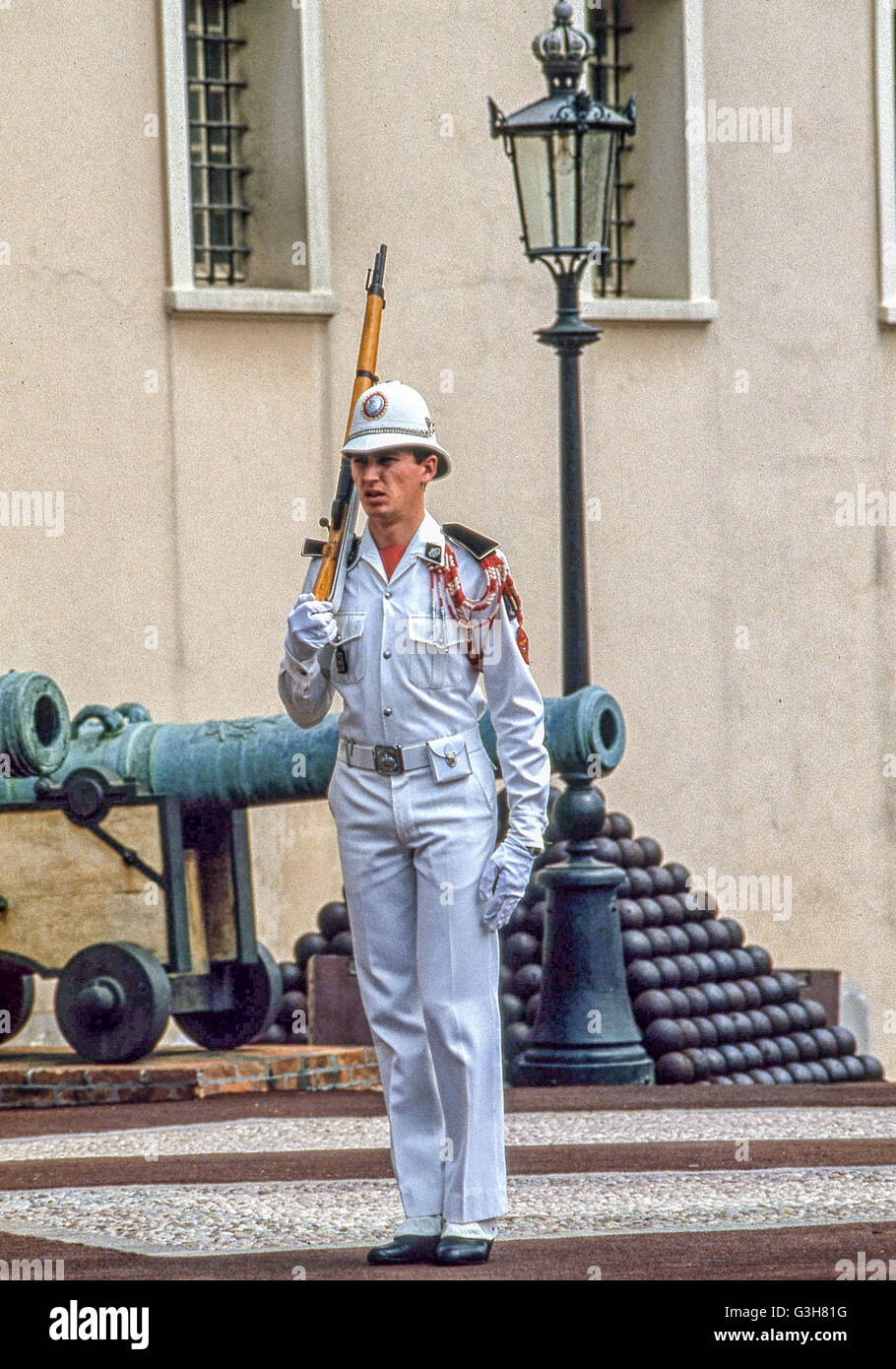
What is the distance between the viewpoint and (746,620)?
60.6 feet

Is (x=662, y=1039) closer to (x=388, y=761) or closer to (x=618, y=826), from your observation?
(x=618, y=826)

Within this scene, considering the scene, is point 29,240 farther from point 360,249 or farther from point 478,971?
point 478,971

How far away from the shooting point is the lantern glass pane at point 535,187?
511 inches

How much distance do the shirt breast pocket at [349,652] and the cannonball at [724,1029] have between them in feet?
25.8

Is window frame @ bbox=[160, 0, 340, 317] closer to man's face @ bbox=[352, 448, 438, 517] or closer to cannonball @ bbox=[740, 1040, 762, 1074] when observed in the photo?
cannonball @ bbox=[740, 1040, 762, 1074]

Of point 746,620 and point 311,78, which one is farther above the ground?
point 311,78

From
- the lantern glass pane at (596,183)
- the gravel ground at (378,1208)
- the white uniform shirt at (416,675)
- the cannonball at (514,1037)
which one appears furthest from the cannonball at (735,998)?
the white uniform shirt at (416,675)

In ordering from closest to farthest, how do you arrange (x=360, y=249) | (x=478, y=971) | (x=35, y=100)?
(x=478, y=971)
(x=35, y=100)
(x=360, y=249)

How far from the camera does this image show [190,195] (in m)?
16.7

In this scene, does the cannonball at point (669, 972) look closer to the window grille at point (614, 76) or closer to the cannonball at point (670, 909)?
the cannonball at point (670, 909)

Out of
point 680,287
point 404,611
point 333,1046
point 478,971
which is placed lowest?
point 333,1046

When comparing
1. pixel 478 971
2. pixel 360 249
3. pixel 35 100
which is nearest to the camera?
pixel 478 971
